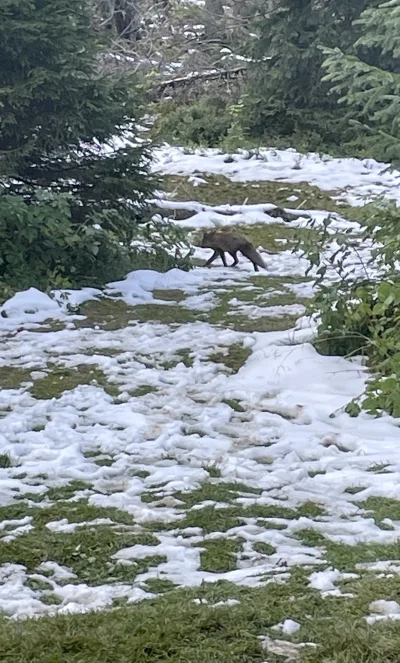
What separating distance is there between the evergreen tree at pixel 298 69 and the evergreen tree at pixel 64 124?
882cm

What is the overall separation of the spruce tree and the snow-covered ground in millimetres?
1575

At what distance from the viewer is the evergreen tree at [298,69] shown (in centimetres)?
1825

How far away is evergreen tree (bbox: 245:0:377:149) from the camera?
18.2 metres

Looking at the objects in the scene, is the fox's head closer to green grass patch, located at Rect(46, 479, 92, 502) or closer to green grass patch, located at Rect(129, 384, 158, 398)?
green grass patch, located at Rect(129, 384, 158, 398)

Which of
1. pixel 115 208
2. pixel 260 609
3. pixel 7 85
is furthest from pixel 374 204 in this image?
pixel 260 609

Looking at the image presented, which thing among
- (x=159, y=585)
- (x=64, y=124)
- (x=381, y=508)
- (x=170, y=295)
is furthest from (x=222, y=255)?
(x=159, y=585)

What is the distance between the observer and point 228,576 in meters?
3.70

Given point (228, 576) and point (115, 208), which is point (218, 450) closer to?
point (228, 576)

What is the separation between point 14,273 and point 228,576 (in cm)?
617

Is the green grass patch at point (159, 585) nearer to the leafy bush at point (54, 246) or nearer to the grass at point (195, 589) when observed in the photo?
the grass at point (195, 589)

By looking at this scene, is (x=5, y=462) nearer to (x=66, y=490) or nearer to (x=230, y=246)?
(x=66, y=490)

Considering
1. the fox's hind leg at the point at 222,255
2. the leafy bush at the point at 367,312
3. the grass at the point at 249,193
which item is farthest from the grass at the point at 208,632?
the grass at the point at 249,193

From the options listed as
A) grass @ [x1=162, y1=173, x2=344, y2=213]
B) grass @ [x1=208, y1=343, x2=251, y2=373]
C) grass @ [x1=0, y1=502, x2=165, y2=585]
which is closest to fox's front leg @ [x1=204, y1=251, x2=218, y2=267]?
grass @ [x1=162, y1=173, x2=344, y2=213]

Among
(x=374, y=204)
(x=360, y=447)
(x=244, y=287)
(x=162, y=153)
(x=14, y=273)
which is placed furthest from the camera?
(x=162, y=153)
